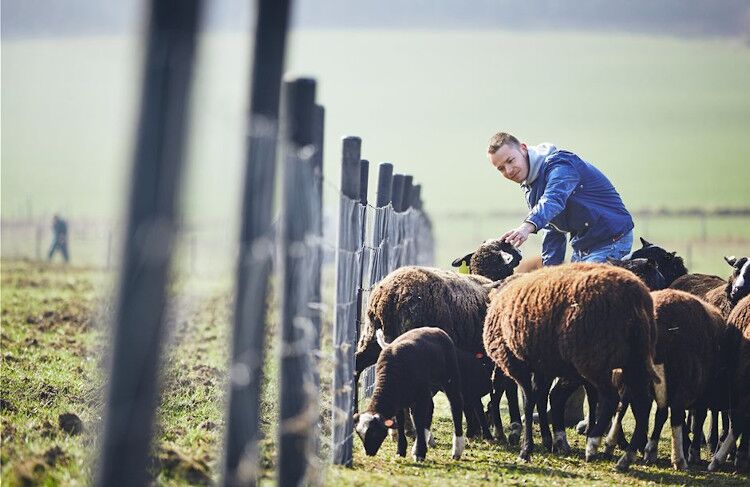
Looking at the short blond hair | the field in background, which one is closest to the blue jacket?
the short blond hair

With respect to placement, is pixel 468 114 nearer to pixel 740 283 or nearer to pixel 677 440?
pixel 740 283

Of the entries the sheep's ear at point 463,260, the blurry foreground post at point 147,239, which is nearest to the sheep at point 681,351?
the sheep's ear at point 463,260

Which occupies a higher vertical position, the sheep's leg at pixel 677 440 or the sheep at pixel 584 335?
the sheep at pixel 584 335

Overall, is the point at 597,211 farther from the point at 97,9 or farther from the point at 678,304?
the point at 97,9

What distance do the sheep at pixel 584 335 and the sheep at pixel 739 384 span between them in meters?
0.63

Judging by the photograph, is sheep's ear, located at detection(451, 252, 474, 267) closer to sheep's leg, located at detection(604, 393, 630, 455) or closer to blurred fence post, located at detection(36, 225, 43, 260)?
sheep's leg, located at detection(604, 393, 630, 455)

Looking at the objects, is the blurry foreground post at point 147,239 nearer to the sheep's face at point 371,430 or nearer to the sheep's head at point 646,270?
the sheep's face at point 371,430

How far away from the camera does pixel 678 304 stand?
9555mm

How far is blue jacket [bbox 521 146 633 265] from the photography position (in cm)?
1148

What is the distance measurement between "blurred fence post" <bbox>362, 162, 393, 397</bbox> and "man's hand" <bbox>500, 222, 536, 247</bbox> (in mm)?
1412

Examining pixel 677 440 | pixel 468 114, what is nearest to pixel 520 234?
pixel 677 440

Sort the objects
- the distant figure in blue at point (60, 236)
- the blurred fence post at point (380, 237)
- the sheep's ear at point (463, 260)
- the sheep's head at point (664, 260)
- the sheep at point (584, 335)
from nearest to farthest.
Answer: the sheep at point (584, 335)
the sheep's head at point (664, 260)
the blurred fence post at point (380, 237)
the sheep's ear at point (463, 260)
the distant figure in blue at point (60, 236)

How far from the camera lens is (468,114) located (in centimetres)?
8812

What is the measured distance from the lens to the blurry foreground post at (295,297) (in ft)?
18.9
